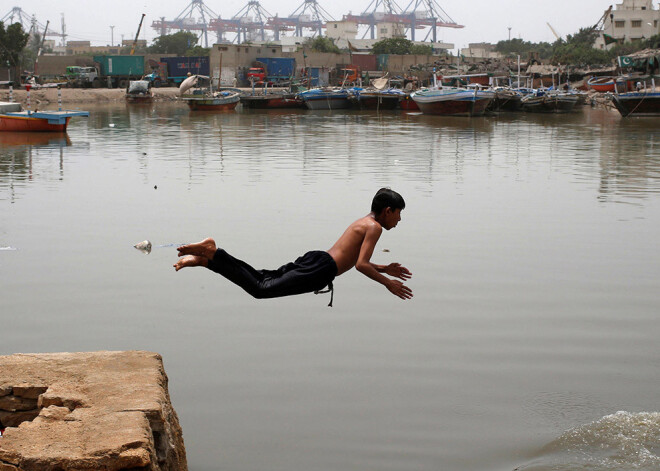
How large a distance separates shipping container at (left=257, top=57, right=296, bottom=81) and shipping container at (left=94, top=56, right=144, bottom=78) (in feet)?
44.0

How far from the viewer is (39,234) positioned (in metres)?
10.7

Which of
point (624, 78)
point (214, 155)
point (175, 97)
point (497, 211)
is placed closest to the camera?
point (497, 211)

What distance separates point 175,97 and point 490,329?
63.1 metres

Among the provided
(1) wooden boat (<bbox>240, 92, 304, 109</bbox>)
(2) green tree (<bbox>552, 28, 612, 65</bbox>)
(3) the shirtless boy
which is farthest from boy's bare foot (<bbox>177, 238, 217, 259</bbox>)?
(2) green tree (<bbox>552, 28, 612, 65</bbox>)

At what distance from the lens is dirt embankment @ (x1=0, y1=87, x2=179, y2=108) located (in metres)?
55.2

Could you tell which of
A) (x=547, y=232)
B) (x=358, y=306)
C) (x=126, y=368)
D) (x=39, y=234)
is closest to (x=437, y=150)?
(x=547, y=232)

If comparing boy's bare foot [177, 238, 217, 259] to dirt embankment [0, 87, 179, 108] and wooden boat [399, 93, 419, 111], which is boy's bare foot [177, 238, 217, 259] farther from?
dirt embankment [0, 87, 179, 108]

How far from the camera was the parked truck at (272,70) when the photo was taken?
79000 millimetres

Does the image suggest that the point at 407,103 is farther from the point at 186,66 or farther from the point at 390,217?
the point at 390,217

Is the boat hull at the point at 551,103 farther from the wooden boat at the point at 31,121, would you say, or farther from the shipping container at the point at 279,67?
the shipping container at the point at 279,67

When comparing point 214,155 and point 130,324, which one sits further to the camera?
point 214,155

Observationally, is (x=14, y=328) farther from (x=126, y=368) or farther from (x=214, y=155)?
(x=214, y=155)

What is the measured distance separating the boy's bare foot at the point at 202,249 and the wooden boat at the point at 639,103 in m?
39.6

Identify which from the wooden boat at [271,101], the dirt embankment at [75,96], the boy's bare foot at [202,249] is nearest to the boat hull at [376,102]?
the wooden boat at [271,101]
